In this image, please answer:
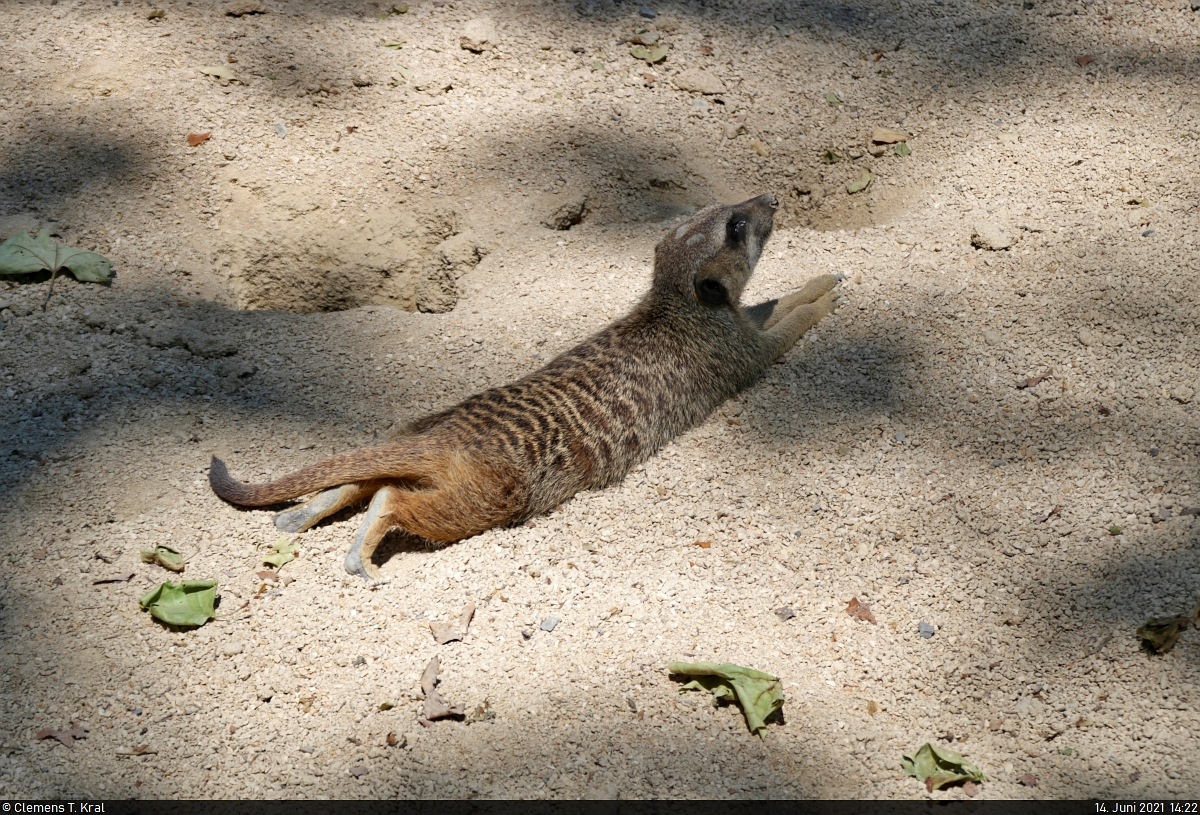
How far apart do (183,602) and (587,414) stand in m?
1.24

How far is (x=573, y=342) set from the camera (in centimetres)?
330

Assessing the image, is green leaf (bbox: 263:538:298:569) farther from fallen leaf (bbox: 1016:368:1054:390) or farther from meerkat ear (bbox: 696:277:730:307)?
fallen leaf (bbox: 1016:368:1054:390)

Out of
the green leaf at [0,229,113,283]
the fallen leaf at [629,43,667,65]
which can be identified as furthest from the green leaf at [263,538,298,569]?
the fallen leaf at [629,43,667,65]

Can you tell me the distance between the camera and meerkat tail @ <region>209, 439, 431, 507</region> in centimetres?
248

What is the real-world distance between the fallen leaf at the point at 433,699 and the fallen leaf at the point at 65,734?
756 millimetres

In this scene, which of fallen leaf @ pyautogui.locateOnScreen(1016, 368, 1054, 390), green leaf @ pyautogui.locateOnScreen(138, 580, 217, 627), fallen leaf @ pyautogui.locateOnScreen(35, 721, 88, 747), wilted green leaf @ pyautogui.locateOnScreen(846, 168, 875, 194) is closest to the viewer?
fallen leaf @ pyautogui.locateOnScreen(35, 721, 88, 747)

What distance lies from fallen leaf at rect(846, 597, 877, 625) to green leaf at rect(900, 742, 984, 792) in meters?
→ 0.37

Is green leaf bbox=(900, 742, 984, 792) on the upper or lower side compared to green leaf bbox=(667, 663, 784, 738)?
upper

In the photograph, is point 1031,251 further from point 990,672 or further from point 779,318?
point 990,672

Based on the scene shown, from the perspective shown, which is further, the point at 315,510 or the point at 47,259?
the point at 47,259

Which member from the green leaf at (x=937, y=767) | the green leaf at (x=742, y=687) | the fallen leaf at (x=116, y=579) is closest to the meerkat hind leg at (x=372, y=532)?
the fallen leaf at (x=116, y=579)

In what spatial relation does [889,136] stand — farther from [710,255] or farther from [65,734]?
[65,734]

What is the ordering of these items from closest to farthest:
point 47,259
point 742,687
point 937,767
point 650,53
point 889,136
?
point 937,767 < point 742,687 < point 47,259 < point 889,136 < point 650,53

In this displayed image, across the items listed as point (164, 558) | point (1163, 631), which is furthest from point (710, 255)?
point (164, 558)
